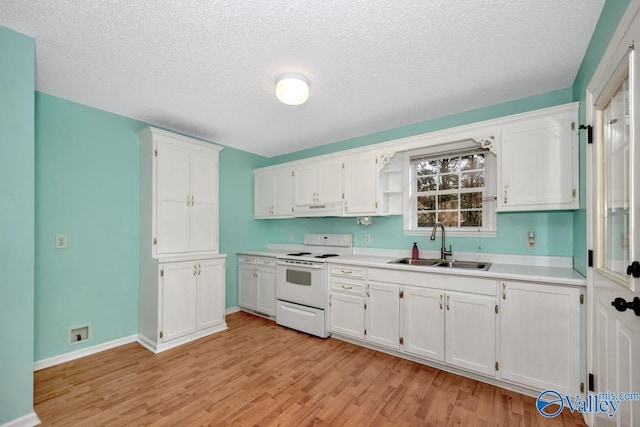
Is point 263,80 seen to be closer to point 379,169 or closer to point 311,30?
point 311,30

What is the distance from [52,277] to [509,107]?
4775 millimetres

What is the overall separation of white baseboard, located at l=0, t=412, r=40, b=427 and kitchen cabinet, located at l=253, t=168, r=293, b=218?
306 cm

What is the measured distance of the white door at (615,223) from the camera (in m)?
1.18

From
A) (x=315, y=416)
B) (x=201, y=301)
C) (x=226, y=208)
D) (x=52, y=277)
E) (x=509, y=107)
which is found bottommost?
(x=315, y=416)

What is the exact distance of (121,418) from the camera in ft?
6.24

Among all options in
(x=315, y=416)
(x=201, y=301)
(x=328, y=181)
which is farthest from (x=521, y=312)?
(x=201, y=301)

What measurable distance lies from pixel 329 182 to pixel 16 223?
113 inches

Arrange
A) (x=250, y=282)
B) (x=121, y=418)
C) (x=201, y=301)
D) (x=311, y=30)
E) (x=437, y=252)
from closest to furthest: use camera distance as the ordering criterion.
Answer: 1. (x=311, y=30)
2. (x=121, y=418)
3. (x=437, y=252)
4. (x=201, y=301)
5. (x=250, y=282)

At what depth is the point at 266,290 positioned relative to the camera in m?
3.90

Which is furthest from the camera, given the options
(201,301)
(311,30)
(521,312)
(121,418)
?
(201,301)

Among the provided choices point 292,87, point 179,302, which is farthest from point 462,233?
point 179,302

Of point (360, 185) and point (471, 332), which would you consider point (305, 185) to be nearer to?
point (360, 185)

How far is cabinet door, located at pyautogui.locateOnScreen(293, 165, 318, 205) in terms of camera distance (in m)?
3.86

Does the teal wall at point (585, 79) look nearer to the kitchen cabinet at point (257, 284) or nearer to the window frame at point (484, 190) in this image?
the window frame at point (484, 190)
